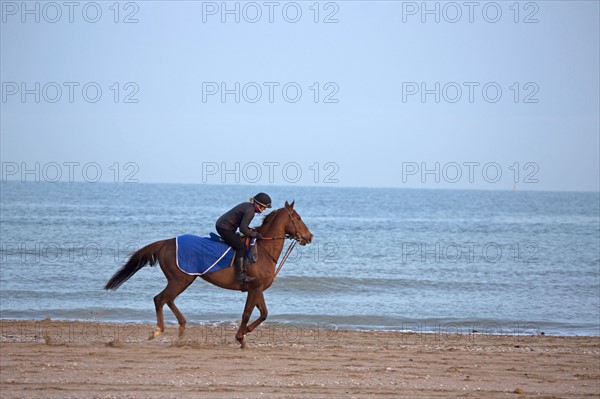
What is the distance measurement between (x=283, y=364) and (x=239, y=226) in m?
2.32

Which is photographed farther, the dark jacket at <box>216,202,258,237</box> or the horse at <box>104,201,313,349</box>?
the horse at <box>104,201,313,349</box>

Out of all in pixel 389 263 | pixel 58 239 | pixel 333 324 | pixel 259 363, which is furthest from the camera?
pixel 58 239

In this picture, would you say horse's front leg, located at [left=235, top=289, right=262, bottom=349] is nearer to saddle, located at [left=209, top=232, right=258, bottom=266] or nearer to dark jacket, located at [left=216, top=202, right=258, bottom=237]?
saddle, located at [left=209, top=232, right=258, bottom=266]

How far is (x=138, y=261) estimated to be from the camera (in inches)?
481

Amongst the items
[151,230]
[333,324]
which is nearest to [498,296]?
[333,324]

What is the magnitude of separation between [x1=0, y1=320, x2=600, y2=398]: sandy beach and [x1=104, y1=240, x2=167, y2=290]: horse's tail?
0.95 meters

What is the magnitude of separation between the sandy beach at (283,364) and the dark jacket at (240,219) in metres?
1.75

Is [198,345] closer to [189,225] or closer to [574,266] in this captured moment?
[574,266]

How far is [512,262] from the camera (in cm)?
2914

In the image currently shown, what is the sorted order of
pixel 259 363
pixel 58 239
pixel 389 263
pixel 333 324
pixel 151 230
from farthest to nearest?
pixel 151 230 < pixel 58 239 < pixel 389 263 < pixel 333 324 < pixel 259 363

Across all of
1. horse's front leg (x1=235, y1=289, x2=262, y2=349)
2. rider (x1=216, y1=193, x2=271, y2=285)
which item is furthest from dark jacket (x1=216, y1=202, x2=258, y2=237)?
horse's front leg (x1=235, y1=289, x2=262, y2=349)

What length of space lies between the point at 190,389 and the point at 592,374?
5385mm

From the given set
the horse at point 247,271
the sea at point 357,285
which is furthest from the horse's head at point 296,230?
the sea at point 357,285

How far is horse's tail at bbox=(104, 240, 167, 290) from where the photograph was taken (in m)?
12.2
